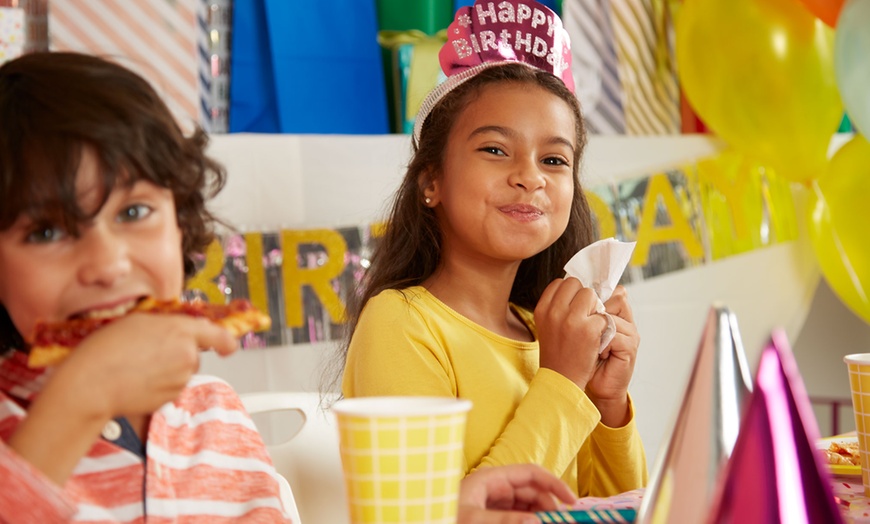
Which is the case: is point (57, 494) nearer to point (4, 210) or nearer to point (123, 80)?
point (4, 210)

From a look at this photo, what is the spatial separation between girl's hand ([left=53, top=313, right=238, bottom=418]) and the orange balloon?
6.19ft

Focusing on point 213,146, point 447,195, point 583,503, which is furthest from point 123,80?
point 213,146

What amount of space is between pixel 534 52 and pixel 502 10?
7 cm

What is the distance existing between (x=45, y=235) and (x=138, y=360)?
14cm

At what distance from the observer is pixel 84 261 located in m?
0.67

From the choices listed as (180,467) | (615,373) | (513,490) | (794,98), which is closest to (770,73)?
(794,98)

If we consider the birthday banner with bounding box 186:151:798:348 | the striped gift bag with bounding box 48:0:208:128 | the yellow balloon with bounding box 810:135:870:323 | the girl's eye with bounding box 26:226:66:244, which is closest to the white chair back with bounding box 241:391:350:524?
the girl's eye with bounding box 26:226:66:244

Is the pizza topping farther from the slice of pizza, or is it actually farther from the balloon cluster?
the balloon cluster

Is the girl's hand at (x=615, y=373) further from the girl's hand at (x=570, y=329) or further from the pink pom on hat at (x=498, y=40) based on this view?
the pink pom on hat at (x=498, y=40)

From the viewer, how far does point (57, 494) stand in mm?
570

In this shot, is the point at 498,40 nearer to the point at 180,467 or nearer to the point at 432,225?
the point at 432,225

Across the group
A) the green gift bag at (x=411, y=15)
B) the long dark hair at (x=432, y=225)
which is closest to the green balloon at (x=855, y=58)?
the long dark hair at (x=432, y=225)

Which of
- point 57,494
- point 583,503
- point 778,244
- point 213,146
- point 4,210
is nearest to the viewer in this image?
point 57,494

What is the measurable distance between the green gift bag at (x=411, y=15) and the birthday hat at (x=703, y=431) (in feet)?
6.20
